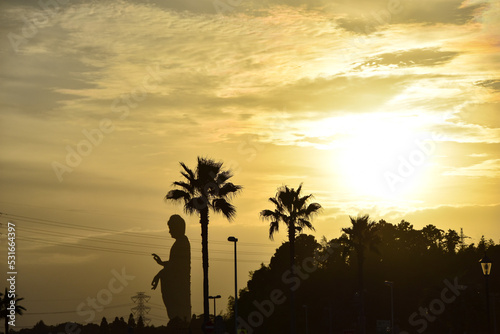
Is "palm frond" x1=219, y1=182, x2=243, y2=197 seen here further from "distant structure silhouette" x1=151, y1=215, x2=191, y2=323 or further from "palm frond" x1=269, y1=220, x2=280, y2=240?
"distant structure silhouette" x1=151, y1=215, x2=191, y2=323

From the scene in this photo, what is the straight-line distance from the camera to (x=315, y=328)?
102000 millimetres

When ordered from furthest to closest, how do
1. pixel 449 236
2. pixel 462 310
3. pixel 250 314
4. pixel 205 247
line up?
pixel 449 236 → pixel 250 314 → pixel 462 310 → pixel 205 247

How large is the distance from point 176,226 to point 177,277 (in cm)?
877

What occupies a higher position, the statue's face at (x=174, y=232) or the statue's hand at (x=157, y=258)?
the statue's face at (x=174, y=232)

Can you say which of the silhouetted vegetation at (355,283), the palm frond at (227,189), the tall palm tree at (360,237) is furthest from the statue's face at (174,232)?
the palm frond at (227,189)

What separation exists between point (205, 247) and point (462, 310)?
83.4 ft

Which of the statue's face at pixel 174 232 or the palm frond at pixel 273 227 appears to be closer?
the palm frond at pixel 273 227

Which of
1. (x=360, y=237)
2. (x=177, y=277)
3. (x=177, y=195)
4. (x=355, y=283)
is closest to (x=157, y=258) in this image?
(x=177, y=277)

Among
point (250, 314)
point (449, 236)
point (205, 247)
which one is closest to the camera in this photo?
point (205, 247)

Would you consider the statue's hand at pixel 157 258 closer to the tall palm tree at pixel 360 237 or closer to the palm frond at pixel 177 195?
the tall palm tree at pixel 360 237

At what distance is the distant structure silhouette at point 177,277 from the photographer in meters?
116

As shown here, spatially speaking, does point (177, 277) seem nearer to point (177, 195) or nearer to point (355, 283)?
point (355, 283)

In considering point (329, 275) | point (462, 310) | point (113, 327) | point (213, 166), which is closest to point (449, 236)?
point (329, 275)

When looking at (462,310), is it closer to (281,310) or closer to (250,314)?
(281,310)
